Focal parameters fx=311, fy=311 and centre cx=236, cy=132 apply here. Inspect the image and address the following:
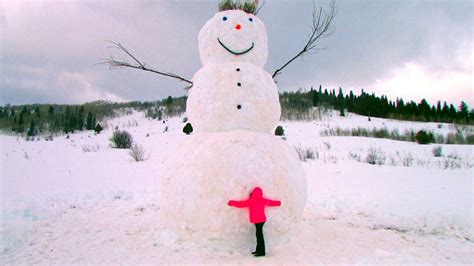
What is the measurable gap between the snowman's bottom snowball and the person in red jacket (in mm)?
111

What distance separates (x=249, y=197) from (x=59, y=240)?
9.24 feet

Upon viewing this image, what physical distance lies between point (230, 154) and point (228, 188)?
415 millimetres

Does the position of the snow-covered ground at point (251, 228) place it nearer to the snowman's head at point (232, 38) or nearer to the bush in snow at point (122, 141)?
the snowman's head at point (232, 38)

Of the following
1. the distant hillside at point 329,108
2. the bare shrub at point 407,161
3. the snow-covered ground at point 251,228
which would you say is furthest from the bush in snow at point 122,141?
the distant hillside at point 329,108

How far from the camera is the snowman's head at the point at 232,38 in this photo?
4.29 metres

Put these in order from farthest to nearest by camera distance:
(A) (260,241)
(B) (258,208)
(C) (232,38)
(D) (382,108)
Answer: (D) (382,108)
(C) (232,38)
(A) (260,241)
(B) (258,208)

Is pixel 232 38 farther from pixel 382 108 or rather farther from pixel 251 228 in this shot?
pixel 382 108

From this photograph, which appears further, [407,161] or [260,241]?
[407,161]

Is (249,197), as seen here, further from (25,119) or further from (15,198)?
(25,119)

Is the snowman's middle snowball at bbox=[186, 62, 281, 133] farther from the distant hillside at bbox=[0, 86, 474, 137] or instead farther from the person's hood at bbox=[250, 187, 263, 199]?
the distant hillside at bbox=[0, 86, 474, 137]

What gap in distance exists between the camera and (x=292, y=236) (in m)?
4.34

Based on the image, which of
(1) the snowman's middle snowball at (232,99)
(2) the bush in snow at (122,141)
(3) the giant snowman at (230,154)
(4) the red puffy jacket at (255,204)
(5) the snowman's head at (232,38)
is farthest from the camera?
(2) the bush in snow at (122,141)

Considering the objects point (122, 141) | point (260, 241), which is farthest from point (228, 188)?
point (122, 141)

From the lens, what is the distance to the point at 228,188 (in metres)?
3.69
